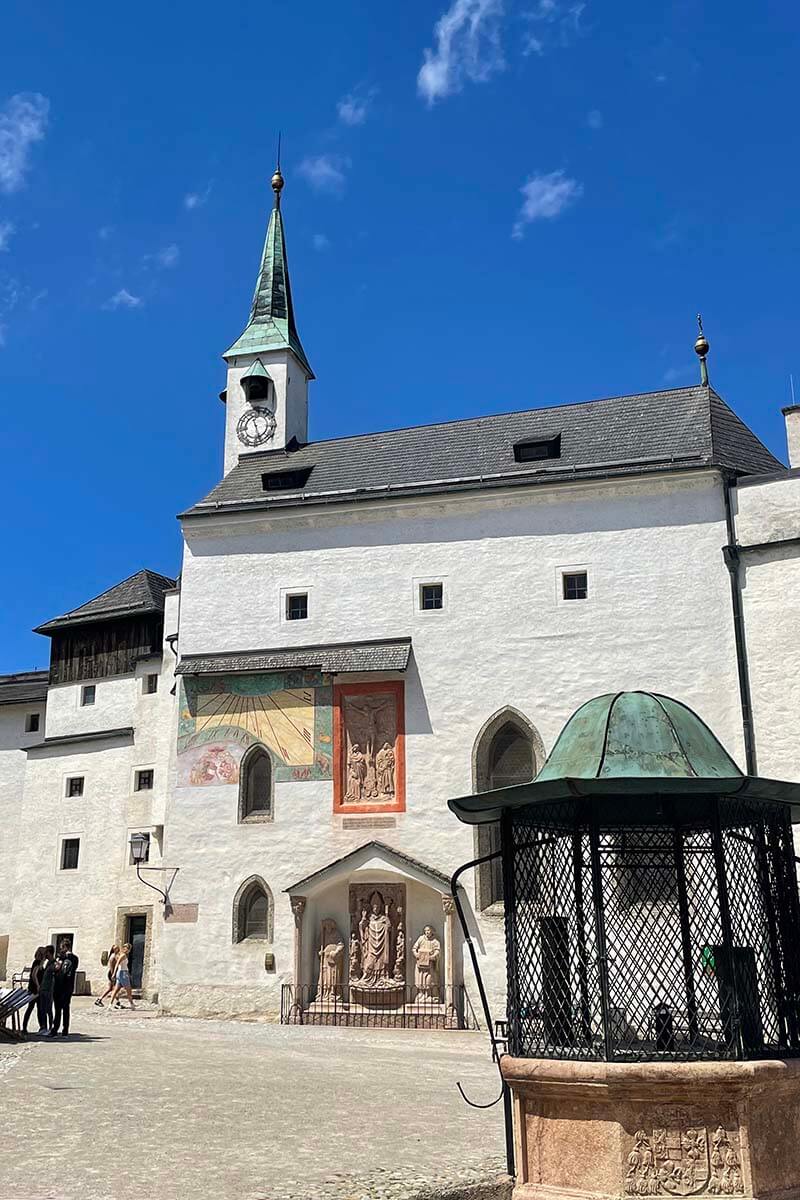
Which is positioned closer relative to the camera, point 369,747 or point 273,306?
point 369,747

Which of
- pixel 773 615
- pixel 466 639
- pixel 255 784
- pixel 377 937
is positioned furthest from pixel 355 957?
pixel 773 615

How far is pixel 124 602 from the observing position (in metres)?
35.5

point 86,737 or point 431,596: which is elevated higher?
point 431,596

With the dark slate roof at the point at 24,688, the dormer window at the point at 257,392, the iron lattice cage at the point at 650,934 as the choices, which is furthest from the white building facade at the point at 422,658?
the iron lattice cage at the point at 650,934

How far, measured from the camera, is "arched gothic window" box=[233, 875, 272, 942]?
81.5 ft

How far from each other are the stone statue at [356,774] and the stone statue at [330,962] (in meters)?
2.54

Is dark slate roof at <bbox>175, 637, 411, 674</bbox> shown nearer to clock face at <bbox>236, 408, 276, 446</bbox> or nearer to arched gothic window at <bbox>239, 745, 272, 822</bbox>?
arched gothic window at <bbox>239, 745, 272, 822</bbox>

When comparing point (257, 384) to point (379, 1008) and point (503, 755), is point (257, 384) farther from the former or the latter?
point (379, 1008)

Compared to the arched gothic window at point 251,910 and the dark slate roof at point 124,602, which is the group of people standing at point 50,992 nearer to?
the arched gothic window at point 251,910

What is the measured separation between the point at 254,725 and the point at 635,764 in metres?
19.1

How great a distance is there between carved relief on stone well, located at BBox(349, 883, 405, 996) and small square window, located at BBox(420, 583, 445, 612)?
5842 mm

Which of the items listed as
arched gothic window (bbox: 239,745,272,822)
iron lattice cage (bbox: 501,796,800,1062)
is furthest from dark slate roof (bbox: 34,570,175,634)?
iron lattice cage (bbox: 501,796,800,1062)

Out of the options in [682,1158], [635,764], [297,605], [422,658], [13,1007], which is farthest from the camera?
[297,605]

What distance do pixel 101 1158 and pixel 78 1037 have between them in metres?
10.2
